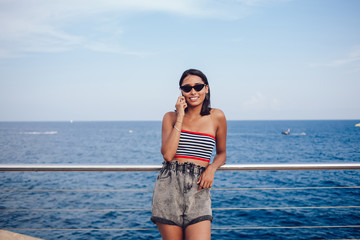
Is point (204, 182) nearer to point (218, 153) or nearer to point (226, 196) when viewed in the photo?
point (218, 153)

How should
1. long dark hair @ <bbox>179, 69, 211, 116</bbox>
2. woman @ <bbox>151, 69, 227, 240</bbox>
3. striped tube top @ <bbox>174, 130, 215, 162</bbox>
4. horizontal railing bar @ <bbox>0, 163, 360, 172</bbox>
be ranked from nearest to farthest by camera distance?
1. woman @ <bbox>151, 69, 227, 240</bbox>
2. striped tube top @ <bbox>174, 130, 215, 162</bbox>
3. long dark hair @ <bbox>179, 69, 211, 116</bbox>
4. horizontal railing bar @ <bbox>0, 163, 360, 172</bbox>

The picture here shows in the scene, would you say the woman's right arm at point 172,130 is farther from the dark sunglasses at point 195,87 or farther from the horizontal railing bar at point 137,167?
the horizontal railing bar at point 137,167

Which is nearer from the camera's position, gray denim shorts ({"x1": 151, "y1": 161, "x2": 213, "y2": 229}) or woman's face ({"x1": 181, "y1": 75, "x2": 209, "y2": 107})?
gray denim shorts ({"x1": 151, "y1": 161, "x2": 213, "y2": 229})

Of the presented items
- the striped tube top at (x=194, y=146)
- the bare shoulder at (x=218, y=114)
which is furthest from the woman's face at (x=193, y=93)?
the striped tube top at (x=194, y=146)

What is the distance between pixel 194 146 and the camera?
2195mm

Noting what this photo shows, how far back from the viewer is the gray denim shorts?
78.9 inches

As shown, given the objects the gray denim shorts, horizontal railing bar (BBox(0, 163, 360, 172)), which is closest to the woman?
the gray denim shorts

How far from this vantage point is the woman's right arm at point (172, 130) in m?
2.08

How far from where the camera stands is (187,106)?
2.41 metres

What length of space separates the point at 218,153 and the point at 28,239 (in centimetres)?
164

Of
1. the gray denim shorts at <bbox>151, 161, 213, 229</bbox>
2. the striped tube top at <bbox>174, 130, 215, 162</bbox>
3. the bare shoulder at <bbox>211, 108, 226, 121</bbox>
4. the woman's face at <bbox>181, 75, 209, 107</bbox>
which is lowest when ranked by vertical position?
the gray denim shorts at <bbox>151, 161, 213, 229</bbox>

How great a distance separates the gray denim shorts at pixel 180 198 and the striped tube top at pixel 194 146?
0.09 m

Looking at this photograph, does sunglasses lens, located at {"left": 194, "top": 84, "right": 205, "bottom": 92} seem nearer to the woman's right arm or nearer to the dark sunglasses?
the dark sunglasses

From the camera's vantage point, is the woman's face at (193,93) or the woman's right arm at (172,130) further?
the woman's face at (193,93)
